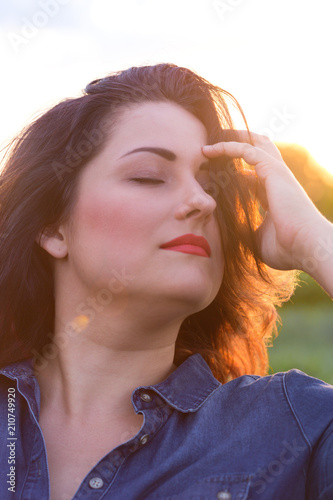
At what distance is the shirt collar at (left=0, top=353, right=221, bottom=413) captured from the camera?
238 cm

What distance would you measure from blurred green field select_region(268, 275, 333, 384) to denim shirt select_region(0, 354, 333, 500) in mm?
5937

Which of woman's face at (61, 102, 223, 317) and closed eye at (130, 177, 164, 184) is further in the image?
closed eye at (130, 177, 164, 184)

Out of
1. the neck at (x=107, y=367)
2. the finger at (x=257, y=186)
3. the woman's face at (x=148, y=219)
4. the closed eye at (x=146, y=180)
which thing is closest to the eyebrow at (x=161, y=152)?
the woman's face at (x=148, y=219)

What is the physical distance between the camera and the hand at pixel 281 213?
96.2 inches

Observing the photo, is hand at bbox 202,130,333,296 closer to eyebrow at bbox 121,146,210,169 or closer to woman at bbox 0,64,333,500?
woman at bbox 0,64,333,500

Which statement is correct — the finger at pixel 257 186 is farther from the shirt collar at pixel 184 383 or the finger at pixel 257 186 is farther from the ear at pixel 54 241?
the ear at pixel 54 241

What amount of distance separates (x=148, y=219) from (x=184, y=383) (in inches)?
31.8

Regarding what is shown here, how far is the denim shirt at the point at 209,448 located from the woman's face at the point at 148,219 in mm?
458

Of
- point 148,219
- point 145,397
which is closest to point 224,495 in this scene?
point 145,397

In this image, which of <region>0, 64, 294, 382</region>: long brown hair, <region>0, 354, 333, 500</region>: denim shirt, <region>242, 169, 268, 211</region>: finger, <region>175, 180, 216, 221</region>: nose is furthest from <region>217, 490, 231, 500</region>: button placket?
<region>242, 169, 268, 211</region>: finger

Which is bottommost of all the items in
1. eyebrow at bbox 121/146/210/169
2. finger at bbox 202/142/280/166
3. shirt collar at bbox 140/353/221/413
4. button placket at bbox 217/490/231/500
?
button placket at bbox 217/490/231/500

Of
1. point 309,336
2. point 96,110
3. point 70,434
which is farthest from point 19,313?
point 309,336

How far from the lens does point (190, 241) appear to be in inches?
94.1

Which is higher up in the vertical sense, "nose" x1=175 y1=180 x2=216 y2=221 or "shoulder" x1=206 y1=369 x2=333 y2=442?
"nose" x1=175 y1=180 x2=216 y2=221
